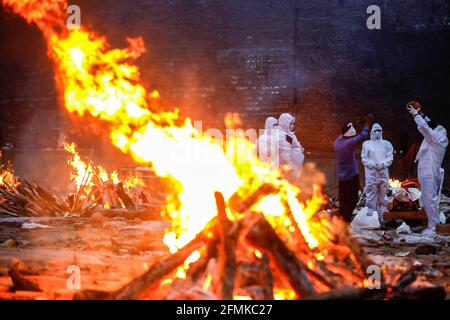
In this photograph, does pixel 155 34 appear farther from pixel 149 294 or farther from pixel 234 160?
pixel 149 294

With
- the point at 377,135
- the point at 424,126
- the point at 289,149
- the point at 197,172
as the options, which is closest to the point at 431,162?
the point at 424,126

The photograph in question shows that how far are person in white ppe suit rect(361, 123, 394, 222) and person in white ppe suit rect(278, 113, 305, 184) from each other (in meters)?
2.10

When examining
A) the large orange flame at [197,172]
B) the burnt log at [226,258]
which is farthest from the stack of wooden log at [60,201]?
the burnt log at [226,258]

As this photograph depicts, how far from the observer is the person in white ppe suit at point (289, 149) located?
9.21m

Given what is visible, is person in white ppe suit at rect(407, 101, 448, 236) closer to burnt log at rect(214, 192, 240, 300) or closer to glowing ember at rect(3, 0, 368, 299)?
glowing ember at rect(3, 0, 368, 299)

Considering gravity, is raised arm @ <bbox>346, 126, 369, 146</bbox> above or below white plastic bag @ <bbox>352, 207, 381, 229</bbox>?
above

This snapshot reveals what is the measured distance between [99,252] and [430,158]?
Result: 254 inches

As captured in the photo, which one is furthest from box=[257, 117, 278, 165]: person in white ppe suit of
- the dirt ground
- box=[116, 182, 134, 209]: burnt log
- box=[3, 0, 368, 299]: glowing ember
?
box=[116, 182, 134, 209]: burnt log

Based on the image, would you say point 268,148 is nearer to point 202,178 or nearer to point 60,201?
point 202,178

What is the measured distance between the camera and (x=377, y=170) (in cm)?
1080

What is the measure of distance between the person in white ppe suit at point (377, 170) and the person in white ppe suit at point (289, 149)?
6.88 ft

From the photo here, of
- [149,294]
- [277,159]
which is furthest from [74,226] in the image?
[149,294]

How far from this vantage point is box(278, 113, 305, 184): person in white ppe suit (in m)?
9.21
